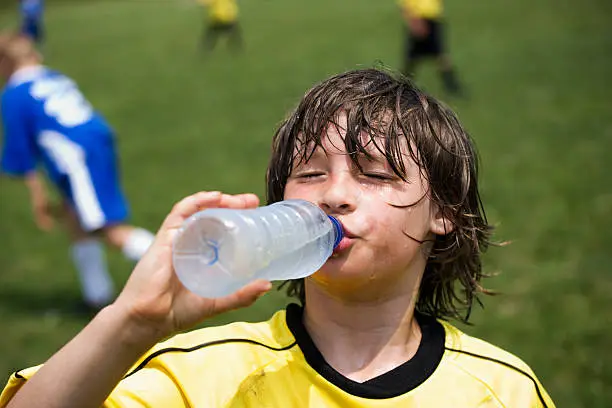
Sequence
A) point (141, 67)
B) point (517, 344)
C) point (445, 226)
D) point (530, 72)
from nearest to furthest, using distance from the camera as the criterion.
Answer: point (445, 226)
point (517, 344)
point (530, 72)
point (141, 67)

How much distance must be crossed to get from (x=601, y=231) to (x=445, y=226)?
4.41 m

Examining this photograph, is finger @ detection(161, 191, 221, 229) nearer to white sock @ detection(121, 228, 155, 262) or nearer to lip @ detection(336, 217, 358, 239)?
lip @ detection(336, 217, 358, 239)

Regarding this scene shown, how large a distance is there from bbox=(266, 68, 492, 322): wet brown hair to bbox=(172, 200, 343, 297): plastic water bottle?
1.32ft

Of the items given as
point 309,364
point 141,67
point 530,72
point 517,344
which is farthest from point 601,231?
point 141,67

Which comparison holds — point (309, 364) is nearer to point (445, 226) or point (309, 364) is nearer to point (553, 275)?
point (445, 226)

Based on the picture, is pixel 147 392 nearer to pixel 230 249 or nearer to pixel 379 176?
pixel 230 249

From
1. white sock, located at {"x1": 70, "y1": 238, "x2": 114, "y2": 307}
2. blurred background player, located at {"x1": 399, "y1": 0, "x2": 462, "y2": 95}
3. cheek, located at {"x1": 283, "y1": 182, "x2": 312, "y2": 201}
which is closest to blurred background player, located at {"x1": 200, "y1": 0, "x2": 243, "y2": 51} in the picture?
blurred background player, located at {"x1": 399, "y1": 0, "x2": 462, "y2": 95}

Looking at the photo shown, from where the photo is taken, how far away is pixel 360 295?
1.92m

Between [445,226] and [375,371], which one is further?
[445,226]

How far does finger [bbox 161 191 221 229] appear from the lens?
1.61 meters

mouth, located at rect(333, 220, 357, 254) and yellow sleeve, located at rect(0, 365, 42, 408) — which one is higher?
mouth, located at rect(333, 220, 357, 254)

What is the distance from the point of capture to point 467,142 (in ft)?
7.08

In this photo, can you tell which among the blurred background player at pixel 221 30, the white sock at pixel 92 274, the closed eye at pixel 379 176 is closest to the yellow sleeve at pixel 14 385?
the closed eye at pixel 379 176

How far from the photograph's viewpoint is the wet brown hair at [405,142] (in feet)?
6.26
